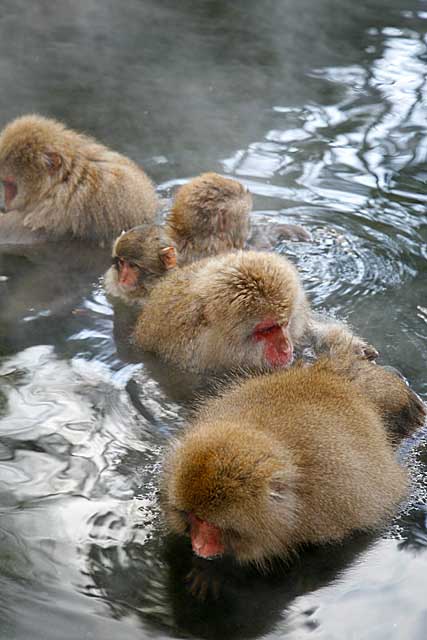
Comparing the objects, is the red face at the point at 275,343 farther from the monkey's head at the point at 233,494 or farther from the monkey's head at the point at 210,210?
the monkey's head at the point at 210,210

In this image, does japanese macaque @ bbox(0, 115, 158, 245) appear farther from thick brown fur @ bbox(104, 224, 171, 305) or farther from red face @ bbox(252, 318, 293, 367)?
red face @ bbox(252, 318, 293, 367)

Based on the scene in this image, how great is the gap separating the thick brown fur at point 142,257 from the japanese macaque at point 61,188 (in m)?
0.99

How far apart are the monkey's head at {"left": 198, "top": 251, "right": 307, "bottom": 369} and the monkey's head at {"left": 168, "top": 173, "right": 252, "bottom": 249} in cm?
135

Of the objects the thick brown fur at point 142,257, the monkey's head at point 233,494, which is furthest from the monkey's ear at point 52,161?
the monkey's head at point 233,494

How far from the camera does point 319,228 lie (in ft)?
24.5

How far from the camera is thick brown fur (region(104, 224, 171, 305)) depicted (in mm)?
6422

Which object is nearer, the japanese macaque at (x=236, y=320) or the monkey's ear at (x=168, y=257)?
the japanese macaque at (x=236, y=320)

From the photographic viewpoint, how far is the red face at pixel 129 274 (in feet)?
21.0

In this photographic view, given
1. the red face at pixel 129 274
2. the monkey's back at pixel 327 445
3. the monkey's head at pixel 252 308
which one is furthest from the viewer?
the red face at pixel 129 274

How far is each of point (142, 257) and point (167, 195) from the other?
1.79 metres

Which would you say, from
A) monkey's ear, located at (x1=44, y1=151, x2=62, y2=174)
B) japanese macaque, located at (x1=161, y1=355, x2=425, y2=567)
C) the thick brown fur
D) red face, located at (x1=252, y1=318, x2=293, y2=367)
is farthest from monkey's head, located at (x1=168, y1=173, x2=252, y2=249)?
japanese macaque, located at (x1=161, y1=355, x2=425, y2=567)

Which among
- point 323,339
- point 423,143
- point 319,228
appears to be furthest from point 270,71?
point 323,339

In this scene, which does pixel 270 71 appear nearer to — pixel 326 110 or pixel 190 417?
pixel 326 110

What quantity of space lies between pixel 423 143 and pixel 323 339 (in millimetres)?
3872
